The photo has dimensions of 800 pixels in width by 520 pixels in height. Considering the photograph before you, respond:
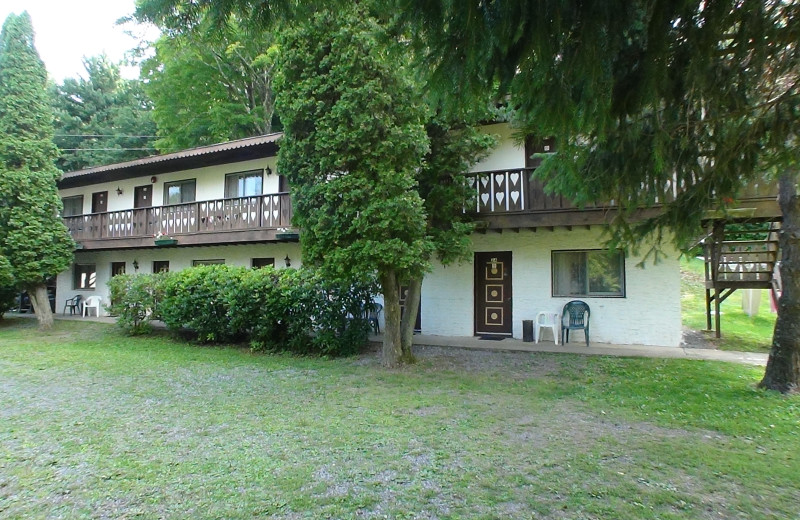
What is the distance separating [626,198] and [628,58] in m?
2.46

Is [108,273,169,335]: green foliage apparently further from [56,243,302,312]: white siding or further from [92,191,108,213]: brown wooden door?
[92,191,108,213]: brown wooden door

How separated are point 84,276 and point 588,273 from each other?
19.0 metres

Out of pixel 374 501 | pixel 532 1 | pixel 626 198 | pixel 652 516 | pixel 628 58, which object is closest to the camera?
pixel 532 1

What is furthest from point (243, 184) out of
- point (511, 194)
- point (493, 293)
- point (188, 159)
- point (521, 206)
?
point (521, 206)

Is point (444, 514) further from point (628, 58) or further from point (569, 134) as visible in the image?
point (628, 58)

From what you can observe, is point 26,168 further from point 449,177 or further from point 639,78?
point 639,78

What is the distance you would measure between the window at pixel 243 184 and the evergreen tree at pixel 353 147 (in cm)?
701

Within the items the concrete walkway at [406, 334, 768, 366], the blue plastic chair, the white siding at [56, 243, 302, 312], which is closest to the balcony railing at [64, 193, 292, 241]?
the white siding at [56, 243, 302, 312]

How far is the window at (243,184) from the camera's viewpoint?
1451 centimetres

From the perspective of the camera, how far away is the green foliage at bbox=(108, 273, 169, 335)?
12.2 meters

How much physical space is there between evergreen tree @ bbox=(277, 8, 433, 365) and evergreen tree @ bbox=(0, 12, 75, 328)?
435 inches

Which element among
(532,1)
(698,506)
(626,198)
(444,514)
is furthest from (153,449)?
(626,198)

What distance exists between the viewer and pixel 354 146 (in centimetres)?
739

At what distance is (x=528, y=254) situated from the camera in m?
11.2
